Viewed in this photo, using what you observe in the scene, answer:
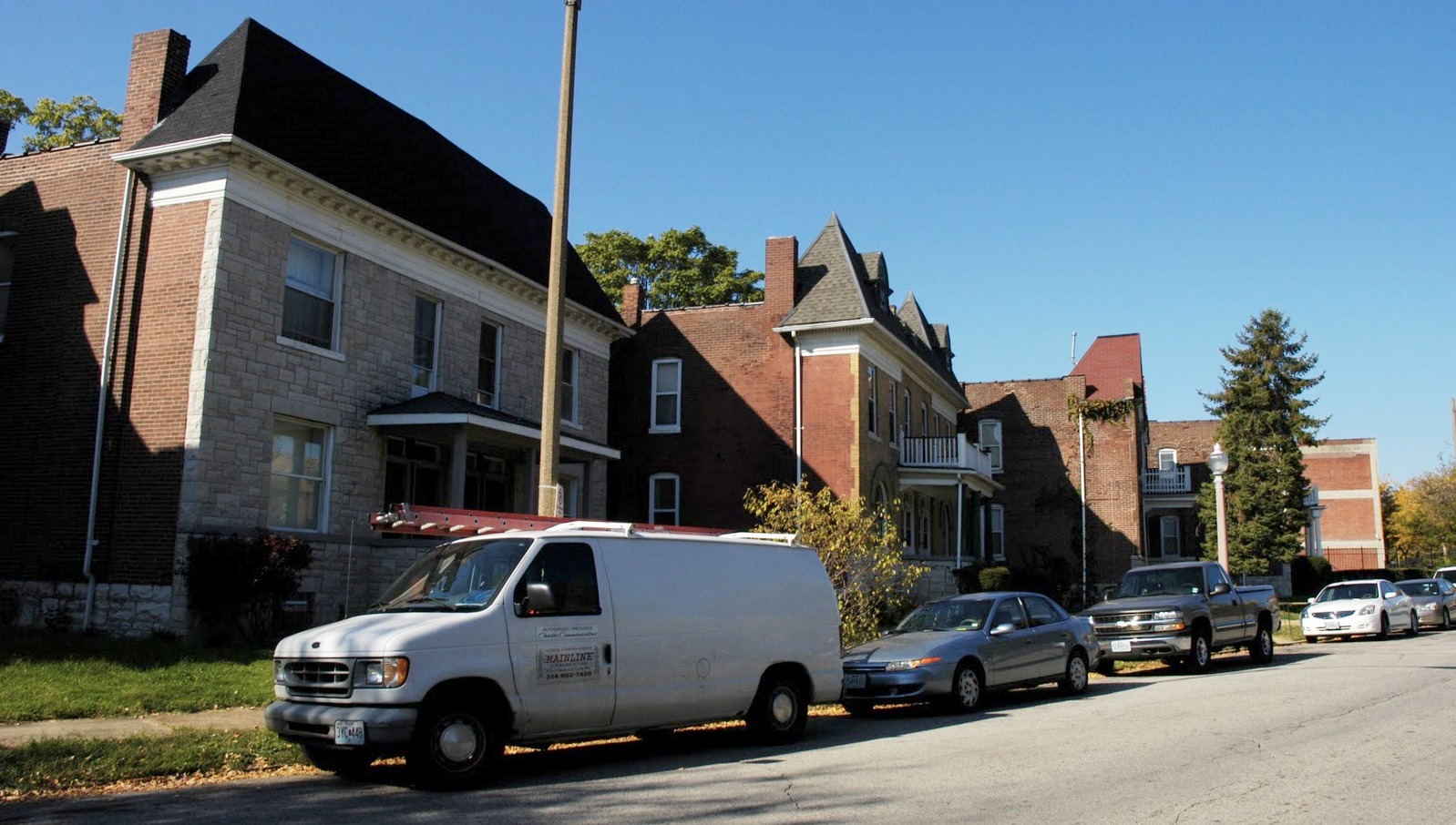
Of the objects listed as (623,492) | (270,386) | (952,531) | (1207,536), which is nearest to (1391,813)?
(270,386)

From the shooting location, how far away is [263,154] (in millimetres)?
17594

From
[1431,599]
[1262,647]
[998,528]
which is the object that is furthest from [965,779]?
[998,528]

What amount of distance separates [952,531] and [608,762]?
33544mm

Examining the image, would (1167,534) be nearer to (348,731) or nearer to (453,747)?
(453,747)

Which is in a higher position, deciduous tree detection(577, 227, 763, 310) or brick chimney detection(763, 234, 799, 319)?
deciduous tree detection(577, 227, 763, 310)

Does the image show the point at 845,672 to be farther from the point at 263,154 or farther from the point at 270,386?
the point at 263,154

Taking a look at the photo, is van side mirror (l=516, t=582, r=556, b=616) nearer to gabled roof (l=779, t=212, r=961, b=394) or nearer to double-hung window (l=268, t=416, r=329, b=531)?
double-hung window (l=268, t=416, r=329, b=531)

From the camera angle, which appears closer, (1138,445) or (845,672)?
(845,672)

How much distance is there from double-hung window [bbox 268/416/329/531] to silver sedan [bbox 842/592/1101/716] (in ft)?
32.5

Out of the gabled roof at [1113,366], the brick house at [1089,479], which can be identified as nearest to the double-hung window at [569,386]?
the brick house at [1089,479]

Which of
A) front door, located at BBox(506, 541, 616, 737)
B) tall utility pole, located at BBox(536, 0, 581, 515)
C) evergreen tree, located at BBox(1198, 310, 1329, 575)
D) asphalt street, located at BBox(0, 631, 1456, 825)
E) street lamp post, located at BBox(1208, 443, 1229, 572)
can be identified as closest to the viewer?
asphalt street, located at BBox(0, 631, 1456, 825)

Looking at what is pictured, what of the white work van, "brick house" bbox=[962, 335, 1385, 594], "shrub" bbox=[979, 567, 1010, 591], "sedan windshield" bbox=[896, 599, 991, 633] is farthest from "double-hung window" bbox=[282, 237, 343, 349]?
"brick house" bbox=[962, 335, 1385, 594]

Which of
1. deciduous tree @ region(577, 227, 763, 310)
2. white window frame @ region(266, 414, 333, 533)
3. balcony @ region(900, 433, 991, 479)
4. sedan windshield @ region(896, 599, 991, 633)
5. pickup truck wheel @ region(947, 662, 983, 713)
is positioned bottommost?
pickup truck wheel @ region(947, 662, 983, 713)

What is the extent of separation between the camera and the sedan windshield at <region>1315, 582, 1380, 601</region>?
86.5 feet
